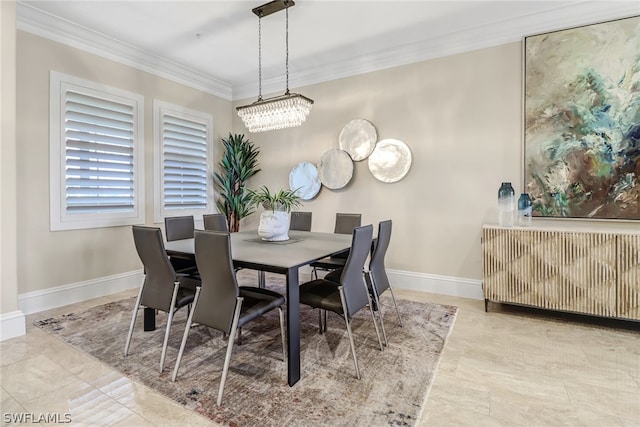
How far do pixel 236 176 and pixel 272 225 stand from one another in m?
2.57

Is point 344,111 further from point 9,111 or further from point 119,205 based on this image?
point 9,111

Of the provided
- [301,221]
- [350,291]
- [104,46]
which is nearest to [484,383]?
[350,291]

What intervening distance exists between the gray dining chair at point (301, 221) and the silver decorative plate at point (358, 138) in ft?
3.57

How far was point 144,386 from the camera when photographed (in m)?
1.94

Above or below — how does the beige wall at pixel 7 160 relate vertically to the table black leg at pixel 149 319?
above

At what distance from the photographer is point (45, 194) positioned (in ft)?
10.7

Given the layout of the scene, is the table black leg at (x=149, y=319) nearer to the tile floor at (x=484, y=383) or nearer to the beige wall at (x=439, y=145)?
the tile floor at (x=484, y=383)

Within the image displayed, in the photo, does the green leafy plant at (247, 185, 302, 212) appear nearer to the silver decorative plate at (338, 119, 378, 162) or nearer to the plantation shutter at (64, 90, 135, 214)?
the silver decorative plate at (338, 119, 378, 162)

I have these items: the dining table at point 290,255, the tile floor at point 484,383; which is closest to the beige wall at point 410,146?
the tile floor at point 484,383

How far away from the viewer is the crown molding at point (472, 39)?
2.97m

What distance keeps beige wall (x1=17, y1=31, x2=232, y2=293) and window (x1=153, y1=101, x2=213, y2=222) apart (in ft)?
1.76

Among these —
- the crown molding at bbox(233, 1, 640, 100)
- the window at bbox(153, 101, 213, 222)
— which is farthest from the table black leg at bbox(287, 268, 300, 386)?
the crown molding at bbox(233, 1, 640, 100)

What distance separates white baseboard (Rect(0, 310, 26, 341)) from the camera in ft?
8.41

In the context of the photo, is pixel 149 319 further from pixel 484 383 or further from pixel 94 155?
pixel 484 383
